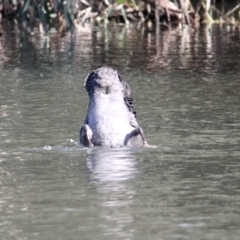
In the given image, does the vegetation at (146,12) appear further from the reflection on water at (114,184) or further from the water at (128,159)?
the reflection on water at (114,184)

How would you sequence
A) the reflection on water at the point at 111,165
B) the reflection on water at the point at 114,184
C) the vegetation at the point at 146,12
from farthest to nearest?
the vegetation at the point at 146,12, the reflection on water at the point at 111,165, the reflection on water at the point at 114,184

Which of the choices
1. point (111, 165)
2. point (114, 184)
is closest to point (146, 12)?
point (111, 165)

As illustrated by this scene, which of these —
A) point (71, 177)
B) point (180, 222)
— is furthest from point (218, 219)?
point (71, 177)

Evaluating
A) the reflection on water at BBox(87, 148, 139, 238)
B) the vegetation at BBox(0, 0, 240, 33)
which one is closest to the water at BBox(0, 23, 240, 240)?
the reflection on water at BBox(87, 148, 139, 238)

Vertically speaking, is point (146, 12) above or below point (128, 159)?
below

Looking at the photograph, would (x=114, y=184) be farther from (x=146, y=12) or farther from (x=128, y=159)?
(x=146, y=12)

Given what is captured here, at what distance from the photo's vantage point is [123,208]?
26.9 ft

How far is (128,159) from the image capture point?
33.1 feet

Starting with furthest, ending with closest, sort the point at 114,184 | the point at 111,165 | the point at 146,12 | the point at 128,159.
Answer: the point at 146,12 → the point at 128,159 → the point at 111,165 → the point at 114,184

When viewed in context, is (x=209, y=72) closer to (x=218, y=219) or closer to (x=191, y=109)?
(x=191, y=109)

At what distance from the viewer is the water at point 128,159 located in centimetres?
780

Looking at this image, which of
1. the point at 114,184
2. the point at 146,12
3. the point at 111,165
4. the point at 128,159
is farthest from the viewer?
the point at 146,12

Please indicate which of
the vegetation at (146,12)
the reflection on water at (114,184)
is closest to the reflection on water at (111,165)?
the reflection on water at (114,184)

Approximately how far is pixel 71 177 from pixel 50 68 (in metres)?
9.79
